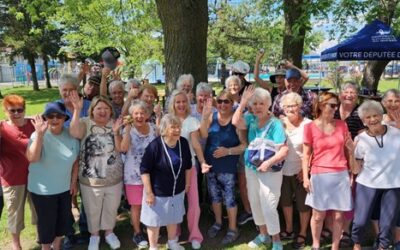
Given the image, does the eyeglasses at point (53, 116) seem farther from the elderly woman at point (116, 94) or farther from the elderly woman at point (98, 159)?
the elderly woman at point (116, 94)

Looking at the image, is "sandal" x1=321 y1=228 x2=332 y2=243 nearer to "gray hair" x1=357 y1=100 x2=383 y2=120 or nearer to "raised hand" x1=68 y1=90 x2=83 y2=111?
"gray hair" x1=357 y1=100 x2=383 y2=120

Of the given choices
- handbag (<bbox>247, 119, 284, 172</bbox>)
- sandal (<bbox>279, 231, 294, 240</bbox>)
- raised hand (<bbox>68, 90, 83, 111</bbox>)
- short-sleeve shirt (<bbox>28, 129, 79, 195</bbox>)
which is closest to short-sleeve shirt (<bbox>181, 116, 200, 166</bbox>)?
handbag (<bbox>247, 119, 284, 172</bbox>)

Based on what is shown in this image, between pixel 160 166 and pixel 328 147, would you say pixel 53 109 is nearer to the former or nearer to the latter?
pixel 160 166

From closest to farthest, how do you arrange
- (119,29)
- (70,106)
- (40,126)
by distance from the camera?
(40,126) < (70,106) < (119,29)

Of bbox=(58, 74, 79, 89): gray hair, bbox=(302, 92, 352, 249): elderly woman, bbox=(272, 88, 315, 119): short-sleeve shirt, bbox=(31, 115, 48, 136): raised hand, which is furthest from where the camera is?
bbox=(272, 88, 315, 119): short-sleeve shirt

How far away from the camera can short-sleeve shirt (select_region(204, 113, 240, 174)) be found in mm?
4336

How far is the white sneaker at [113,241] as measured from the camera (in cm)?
437

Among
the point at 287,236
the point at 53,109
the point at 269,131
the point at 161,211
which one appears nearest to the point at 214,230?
the point at 287,236

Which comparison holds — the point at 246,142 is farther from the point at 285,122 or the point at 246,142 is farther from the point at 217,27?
the point at 217,27

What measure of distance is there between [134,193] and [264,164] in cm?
144

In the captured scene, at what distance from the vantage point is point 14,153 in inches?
156

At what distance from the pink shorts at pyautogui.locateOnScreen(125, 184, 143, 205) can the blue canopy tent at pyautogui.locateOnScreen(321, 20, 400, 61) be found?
6888 mm

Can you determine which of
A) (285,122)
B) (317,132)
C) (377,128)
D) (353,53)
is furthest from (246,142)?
(353,53)

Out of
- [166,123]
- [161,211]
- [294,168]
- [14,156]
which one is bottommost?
[161,211]
